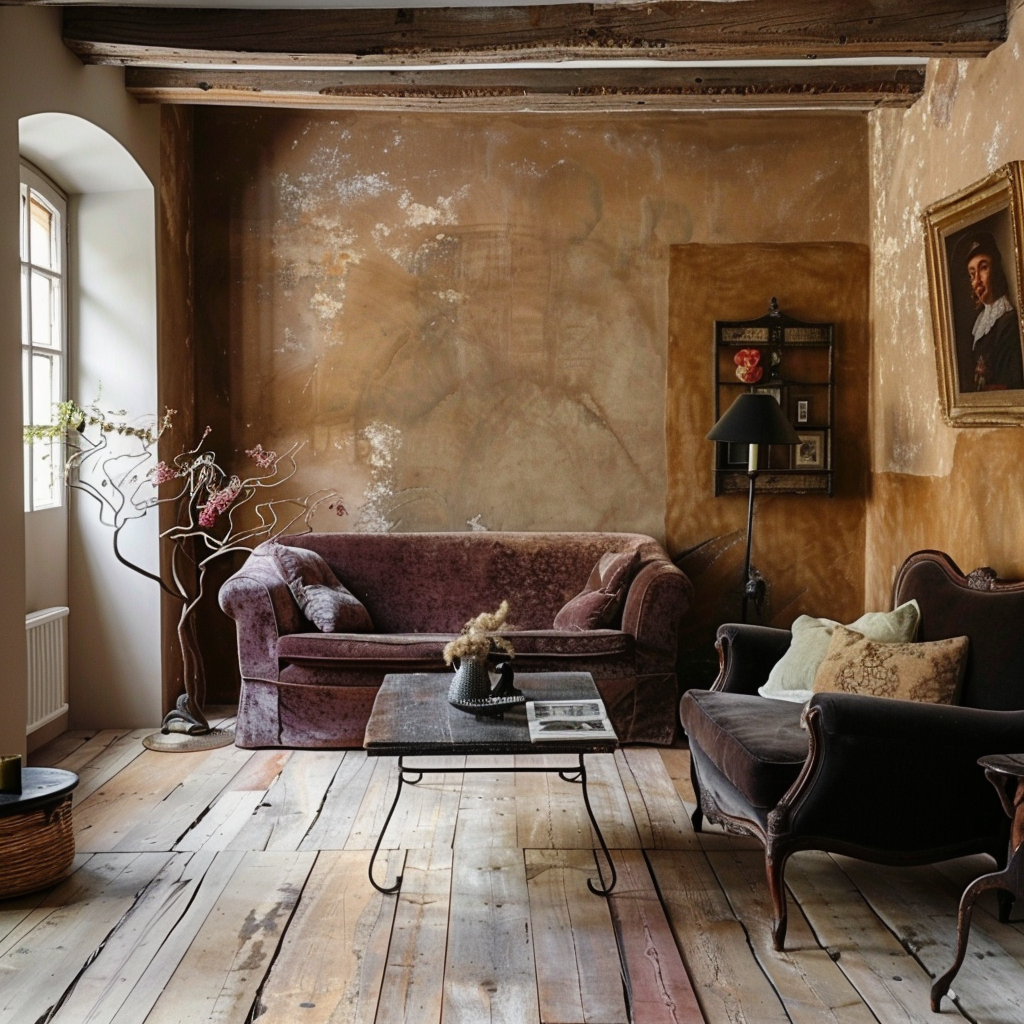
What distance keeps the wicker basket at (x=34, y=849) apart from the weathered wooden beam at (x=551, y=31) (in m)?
2.82

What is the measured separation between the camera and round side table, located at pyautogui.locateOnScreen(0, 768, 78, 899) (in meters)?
3.04

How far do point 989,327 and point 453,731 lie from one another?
2428 millimetres

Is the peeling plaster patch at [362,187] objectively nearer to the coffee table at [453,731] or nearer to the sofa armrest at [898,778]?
the coffee table at [453,731]

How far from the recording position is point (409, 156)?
5.65m

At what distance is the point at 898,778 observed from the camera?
287cm

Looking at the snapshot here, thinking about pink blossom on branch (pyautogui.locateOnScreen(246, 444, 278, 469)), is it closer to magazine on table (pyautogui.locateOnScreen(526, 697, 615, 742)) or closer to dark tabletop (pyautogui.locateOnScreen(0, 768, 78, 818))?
dark tabletop (pyautogui.locateOnScreen(0, 768, 78, 818))

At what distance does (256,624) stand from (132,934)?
2.00m

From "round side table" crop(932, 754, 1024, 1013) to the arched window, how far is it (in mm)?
3923

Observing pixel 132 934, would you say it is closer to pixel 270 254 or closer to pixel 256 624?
pixel 256 624

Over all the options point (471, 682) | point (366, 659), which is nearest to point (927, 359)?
point (471, 682)

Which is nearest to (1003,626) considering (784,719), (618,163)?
(784,719)

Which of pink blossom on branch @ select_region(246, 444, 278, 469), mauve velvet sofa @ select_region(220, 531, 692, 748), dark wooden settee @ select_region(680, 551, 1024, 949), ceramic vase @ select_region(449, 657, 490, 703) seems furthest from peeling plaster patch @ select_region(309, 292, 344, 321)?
dark wooden settee @ select_region(680, 551, 1024, 949)

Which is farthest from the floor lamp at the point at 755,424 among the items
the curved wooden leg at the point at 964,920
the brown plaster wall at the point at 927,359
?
the curved wooden leg at the point at 964,920

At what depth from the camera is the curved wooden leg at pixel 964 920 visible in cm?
249
